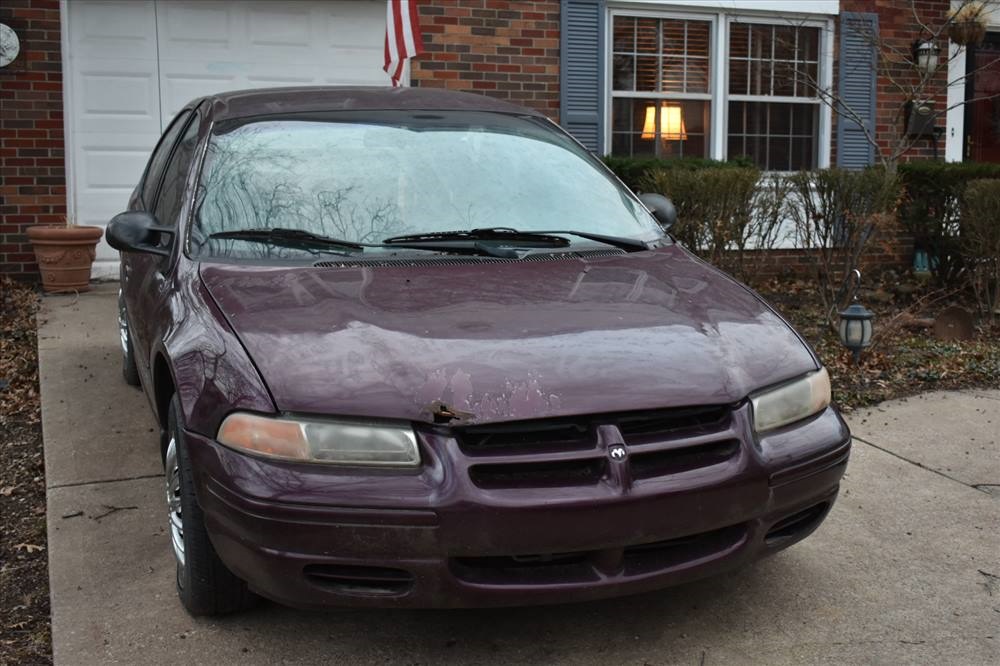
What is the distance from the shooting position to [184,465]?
274cm

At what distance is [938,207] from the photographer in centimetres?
883

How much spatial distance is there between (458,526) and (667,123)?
866 cm

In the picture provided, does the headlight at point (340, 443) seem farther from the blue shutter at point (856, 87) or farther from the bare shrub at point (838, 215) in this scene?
the blue shutter at point (856, 87)

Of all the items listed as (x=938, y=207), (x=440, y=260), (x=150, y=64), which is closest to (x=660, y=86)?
(x=938, y=207)

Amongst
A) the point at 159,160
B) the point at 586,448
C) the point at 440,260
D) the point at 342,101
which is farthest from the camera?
the point at 159,160

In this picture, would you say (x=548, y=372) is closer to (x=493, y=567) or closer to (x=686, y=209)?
(x=493, y=567)

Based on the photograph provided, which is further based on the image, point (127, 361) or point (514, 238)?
point (127, 361)

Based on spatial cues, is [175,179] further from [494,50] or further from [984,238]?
[494,50]

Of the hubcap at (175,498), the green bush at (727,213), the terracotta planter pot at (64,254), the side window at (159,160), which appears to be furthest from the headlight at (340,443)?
the terracotta planter pot at (64,254)

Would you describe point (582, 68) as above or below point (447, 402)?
above

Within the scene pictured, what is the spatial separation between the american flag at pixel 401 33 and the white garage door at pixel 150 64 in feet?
5.66

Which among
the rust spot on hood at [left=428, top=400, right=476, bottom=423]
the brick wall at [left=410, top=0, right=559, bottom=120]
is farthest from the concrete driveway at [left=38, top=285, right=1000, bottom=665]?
the brick wall at [left=410, top=0, right=559, bottom=120]

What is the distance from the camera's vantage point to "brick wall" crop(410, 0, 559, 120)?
30.6 feet

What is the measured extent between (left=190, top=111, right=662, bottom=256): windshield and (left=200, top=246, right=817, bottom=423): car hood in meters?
0.29
